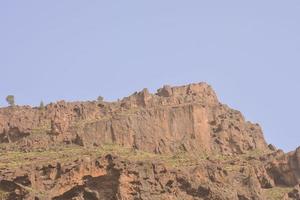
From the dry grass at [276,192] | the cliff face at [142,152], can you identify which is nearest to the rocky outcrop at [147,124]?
the cliff face at [142,152]

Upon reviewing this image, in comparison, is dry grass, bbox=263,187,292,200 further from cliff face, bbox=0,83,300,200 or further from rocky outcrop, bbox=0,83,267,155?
rocky outcrop, bbox=0,83,267,155

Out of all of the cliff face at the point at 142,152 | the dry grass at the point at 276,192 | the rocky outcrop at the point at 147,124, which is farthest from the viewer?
the rocky outcrop at the point at 147,124

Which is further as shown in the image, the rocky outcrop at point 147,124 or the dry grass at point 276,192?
the rocky outcrop at point 147,124

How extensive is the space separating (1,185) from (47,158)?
22.2m

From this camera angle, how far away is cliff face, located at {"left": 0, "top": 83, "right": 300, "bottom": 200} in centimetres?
11369

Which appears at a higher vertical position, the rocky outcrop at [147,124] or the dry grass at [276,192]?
the rocky outcrop at [147,124]

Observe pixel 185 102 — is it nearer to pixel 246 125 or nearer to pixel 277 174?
pixel 246 125

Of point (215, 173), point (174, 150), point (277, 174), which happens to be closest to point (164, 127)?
point (174, 150)

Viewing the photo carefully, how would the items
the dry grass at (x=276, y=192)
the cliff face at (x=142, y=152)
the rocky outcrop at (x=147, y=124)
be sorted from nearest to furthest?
the cliff face at (x=142, y=152)
the dry grass at (x=276, y=192)
the rocky outcrop at (x=147, y=124)

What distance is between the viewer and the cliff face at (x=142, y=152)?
113688 millimetres

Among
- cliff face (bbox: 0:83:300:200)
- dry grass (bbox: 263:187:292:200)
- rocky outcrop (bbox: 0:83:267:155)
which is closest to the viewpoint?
cliff face (bbox: 0:83:300:200)

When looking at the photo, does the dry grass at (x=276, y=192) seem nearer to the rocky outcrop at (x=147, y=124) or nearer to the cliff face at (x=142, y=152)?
the cliff face at (x=142, y=152)

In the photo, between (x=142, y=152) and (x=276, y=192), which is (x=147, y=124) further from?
(x=276, y=192)

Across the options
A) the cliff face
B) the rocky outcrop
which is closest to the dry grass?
the cliff face
